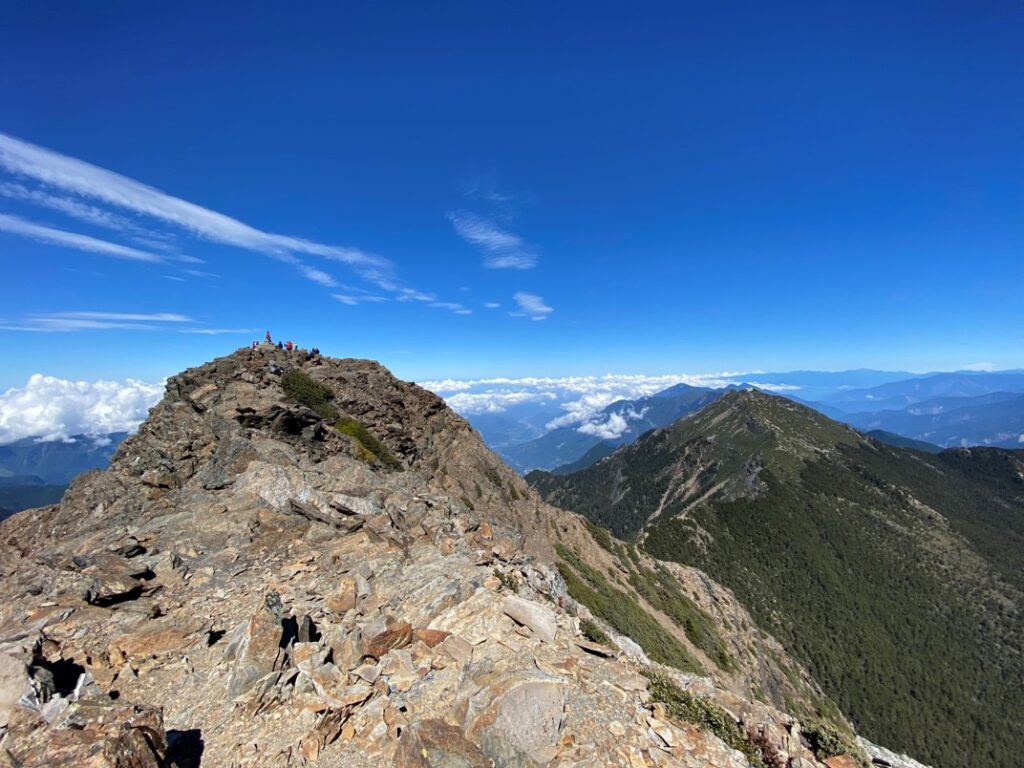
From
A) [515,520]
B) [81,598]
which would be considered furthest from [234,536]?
[515,520]

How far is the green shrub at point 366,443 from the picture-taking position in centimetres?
4497

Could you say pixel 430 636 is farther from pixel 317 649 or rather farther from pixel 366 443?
pixel 366 443

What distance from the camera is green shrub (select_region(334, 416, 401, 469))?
148 ft

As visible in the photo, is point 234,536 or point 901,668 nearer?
point 234,536

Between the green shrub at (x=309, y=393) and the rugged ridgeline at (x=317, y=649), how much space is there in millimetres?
18103

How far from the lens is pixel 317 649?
40.3 ft

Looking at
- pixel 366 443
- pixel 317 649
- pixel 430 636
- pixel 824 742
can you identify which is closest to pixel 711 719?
pixel 824 742

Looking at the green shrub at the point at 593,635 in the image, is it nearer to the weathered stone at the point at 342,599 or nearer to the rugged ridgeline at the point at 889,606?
the weathered stone at the point at 342,599

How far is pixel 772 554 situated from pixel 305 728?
195 meters

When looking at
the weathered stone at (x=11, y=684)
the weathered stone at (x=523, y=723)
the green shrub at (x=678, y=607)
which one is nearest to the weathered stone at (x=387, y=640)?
the weathered stone at (x=523, y=723)

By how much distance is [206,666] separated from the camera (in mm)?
12453

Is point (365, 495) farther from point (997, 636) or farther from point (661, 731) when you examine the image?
point (997, 636)

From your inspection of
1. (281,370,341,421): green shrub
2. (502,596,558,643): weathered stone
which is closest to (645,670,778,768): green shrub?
(502,596,558,643): weathered stone

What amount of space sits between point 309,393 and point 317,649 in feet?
136
